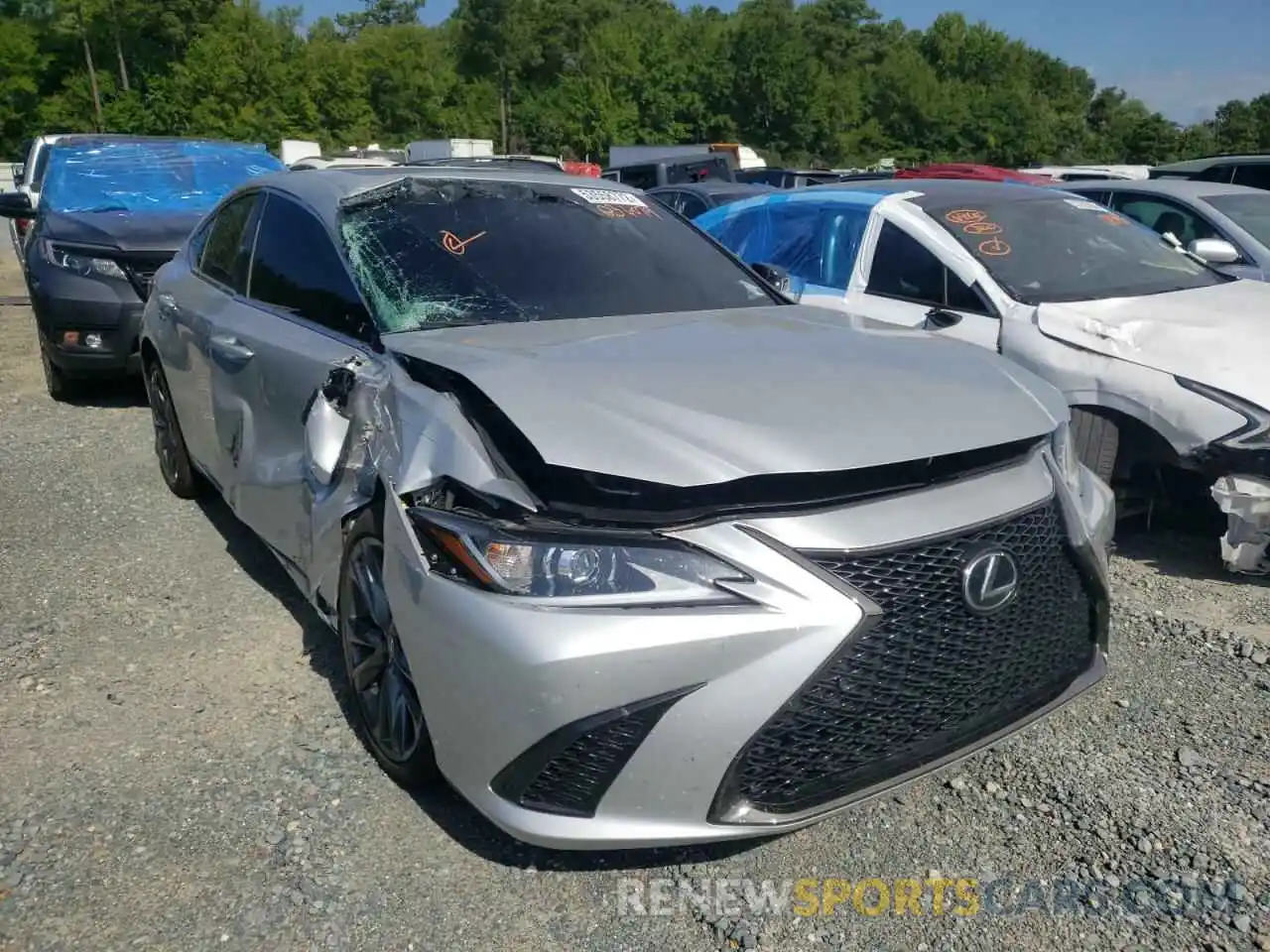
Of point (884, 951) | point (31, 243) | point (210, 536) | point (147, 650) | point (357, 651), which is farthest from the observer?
point (31, 243)

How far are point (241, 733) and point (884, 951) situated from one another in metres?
1.92

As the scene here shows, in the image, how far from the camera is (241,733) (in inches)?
126

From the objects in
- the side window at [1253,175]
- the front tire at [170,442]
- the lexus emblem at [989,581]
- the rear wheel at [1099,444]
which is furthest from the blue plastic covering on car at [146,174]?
the side window at [1253,175]

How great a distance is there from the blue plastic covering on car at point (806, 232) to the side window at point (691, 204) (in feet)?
16.3

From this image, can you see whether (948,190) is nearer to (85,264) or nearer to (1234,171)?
(85,264)

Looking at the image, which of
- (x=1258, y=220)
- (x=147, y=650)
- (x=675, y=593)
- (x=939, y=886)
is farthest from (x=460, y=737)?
(x=1258, y=220)

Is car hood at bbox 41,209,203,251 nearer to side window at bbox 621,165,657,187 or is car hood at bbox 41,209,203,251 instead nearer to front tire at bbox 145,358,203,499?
front tire at bbox 145,358,203,499

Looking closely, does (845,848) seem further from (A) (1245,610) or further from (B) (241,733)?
(A) (1245,610)

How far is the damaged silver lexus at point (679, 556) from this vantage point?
2.17 meters

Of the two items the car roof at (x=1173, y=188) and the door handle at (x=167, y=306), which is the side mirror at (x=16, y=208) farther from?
the car roof at (x=1173, y=188)

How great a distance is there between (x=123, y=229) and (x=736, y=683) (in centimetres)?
644

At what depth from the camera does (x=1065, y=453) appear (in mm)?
2863

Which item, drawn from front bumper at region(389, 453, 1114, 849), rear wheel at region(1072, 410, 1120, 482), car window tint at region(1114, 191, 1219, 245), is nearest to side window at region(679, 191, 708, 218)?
car window tint at region(1114, 191, 1219, 245)

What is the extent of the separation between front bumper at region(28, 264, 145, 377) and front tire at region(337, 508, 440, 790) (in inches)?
176
